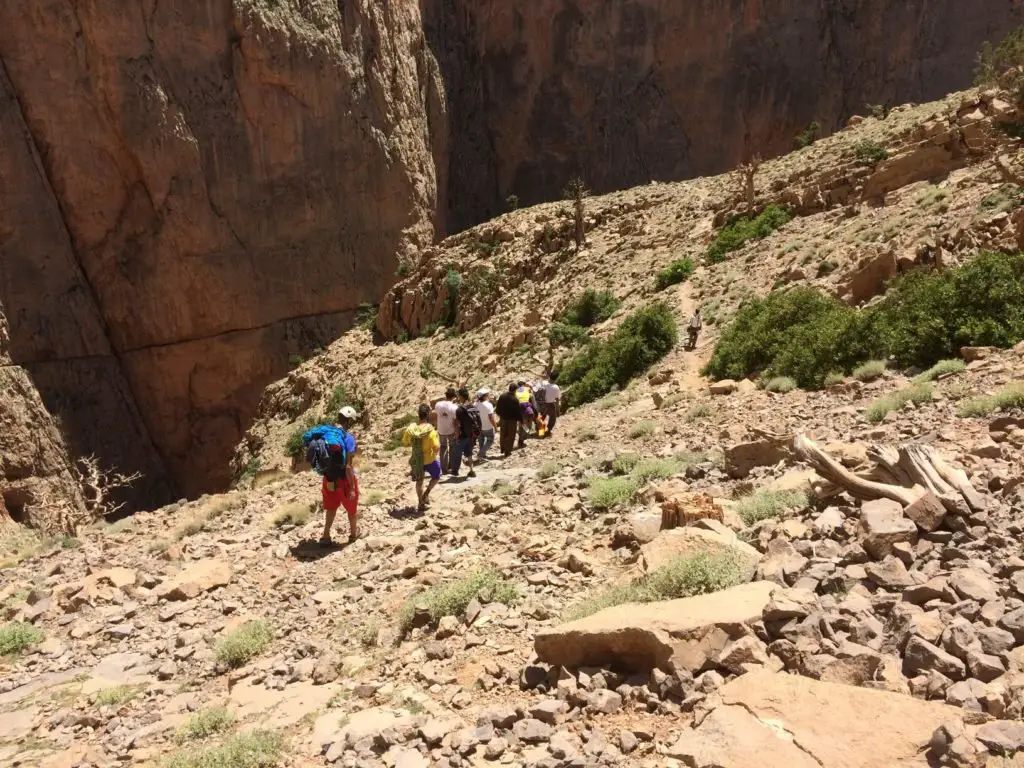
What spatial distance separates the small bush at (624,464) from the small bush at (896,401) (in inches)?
99.5

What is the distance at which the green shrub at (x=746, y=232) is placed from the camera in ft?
67.2

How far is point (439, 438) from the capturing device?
11414 millimetres

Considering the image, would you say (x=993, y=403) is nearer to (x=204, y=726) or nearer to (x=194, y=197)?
(x=204, y=726)

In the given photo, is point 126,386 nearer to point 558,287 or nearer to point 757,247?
point 558,287

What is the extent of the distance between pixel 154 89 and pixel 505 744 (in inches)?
1246

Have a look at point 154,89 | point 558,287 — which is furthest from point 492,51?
point 558,287

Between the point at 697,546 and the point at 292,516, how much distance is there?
6.41m

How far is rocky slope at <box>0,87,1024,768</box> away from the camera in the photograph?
125 inches

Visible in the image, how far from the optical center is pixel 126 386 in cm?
3131

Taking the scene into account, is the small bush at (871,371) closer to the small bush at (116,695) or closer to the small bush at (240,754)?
the small bush at (240,754)

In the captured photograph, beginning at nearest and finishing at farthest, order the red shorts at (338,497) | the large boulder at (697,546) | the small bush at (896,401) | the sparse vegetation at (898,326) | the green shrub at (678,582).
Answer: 1. the green shrub at (678,582)
2. the large boulder at (697,546)
3. the small bush at (896,401)
4. the red shorts at (338,497)
5. the sparse vegetation at (898,326)

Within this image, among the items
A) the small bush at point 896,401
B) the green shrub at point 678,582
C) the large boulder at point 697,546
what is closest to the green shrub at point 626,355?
the small bush at point 896,401

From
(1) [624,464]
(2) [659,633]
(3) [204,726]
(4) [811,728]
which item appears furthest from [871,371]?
(3) [204,726]

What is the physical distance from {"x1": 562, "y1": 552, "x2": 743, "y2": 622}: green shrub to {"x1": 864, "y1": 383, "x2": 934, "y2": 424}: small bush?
14.3ft
